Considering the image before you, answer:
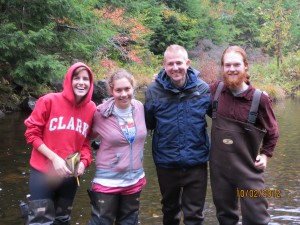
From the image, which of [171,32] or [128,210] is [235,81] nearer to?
[128,210]

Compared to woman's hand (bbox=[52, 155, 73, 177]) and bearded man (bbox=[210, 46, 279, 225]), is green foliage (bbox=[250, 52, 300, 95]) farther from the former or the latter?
woman's hand (bbox=[52, 155, 73, 177])

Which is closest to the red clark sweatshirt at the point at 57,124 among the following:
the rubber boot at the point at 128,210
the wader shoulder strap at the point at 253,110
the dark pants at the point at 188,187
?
the rubber boot at the point at 128,210

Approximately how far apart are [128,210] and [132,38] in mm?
19012

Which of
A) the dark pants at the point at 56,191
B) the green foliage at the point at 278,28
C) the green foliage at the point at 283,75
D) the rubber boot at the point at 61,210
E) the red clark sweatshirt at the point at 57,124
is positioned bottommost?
the rubber boot at the point at 61,210

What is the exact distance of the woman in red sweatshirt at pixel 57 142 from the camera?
3.24 meters

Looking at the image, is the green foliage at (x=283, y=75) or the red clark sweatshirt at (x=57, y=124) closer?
the red clark sweatshirt at (x=57, y=124)

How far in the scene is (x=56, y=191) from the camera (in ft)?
11.2

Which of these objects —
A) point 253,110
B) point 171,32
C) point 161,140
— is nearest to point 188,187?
point 161,140

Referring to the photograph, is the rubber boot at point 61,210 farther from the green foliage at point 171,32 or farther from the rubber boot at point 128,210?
the green foliage at point 171,32

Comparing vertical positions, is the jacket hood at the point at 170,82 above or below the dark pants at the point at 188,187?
above

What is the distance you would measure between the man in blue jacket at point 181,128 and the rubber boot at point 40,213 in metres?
0.99

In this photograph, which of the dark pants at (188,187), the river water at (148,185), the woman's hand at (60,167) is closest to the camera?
the woman's hand at (60,167)

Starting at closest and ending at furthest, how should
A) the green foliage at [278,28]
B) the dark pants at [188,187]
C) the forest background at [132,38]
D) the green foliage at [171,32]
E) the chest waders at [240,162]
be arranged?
the chest waders at [240,162]
the dark pants at [188,187]
the forest background at [132,38]
the green foliage at [278,28]
the green foliage at [171,32]

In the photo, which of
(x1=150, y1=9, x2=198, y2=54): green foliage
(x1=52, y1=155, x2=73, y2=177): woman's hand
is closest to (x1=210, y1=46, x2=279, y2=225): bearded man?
(x1=52, y1=155, x2=73, y2=177): woman's hand
